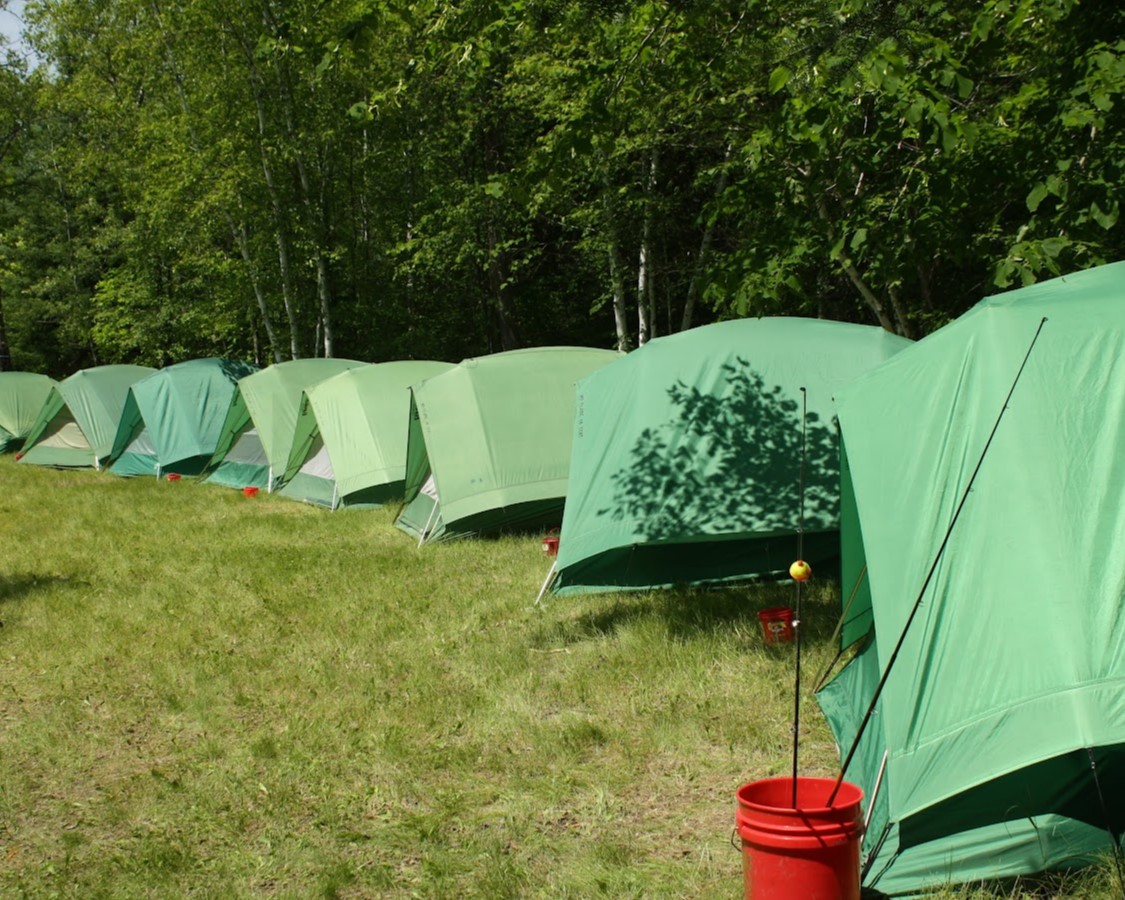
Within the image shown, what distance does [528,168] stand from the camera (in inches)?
254

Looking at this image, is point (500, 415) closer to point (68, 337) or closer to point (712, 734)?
point (712, 734)

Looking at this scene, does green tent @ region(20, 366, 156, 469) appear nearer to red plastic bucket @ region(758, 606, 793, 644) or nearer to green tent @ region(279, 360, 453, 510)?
green tent @ region(279, 360, 453, 510)

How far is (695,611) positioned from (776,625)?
2.94 feet

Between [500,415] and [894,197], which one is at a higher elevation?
[894,197]

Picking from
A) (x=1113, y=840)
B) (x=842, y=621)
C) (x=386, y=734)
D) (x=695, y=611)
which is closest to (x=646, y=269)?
(x=695, y=611)

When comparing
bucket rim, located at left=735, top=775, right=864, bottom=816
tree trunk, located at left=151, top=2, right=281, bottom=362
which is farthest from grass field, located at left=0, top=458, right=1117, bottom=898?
tree trunk, located at left=151, top=2, right=281, bottom=362

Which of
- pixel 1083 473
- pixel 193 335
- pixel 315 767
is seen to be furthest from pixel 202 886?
pixel 193 335

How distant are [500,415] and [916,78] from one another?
5.42 metres

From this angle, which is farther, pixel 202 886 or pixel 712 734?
pixel 712 734

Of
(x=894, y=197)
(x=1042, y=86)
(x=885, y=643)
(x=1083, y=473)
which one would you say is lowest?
(x=885, y=643)

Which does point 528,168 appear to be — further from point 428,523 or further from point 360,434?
point 360,434

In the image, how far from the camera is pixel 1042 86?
7.47 meters

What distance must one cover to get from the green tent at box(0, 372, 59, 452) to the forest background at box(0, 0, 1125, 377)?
11.8ft

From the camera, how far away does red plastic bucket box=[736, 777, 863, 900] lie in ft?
10.6
